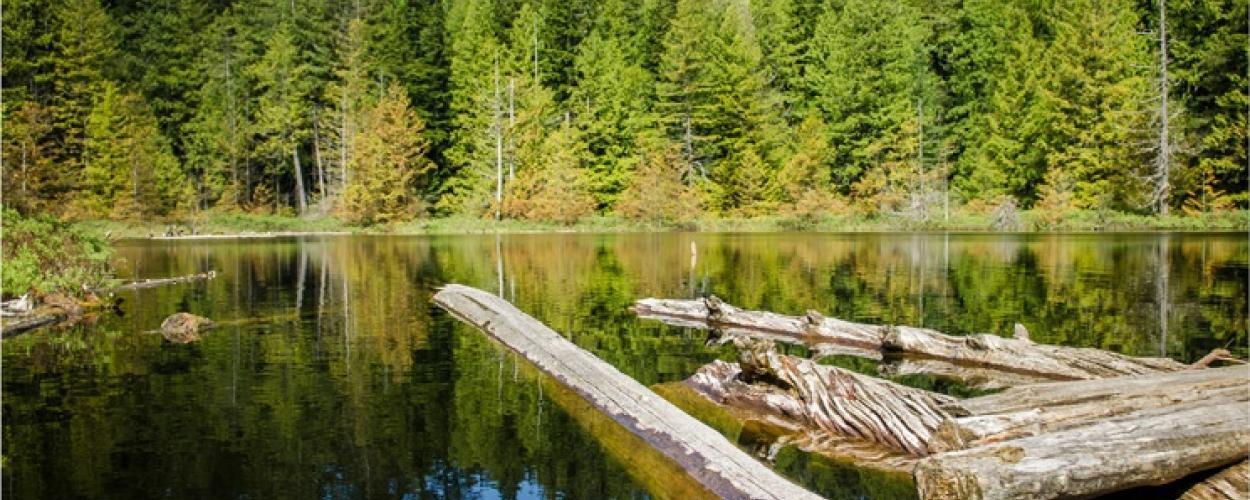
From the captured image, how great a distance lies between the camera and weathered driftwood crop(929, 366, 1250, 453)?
24.1ft

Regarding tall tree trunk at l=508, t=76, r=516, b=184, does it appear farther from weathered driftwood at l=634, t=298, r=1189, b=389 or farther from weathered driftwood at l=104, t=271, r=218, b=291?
weathered driftwood at l=634, t=298, r=1189, b=389

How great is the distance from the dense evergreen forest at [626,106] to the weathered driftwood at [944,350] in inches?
1566

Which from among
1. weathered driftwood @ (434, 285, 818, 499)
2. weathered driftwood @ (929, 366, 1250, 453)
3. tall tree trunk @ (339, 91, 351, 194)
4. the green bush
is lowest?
weathered driftwood @ (434, 285, 818, 499)

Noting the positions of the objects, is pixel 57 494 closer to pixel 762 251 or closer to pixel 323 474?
pixel 323 474

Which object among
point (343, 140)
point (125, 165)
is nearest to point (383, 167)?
point (343, 140)

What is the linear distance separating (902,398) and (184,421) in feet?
23.7

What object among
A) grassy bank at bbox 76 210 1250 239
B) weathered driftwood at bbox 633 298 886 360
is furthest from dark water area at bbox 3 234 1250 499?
grassy bank at bbox 76 210 1250 239

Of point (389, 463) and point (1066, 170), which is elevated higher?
point (1066, 170)

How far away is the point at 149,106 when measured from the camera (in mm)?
65688

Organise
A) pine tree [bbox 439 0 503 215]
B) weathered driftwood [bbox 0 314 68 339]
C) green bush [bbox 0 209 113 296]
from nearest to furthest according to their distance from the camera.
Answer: weathered driftwood [bbox 0 314 68 339] → green bush [bbox 0 209 113 296] → pine tree [bbox 439 0 503 215]

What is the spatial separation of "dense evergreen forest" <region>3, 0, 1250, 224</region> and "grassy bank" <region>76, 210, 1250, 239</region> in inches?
43.5

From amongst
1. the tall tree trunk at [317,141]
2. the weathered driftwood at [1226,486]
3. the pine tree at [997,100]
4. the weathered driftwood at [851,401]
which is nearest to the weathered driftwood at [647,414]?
the weathered driftwood at [851,401]

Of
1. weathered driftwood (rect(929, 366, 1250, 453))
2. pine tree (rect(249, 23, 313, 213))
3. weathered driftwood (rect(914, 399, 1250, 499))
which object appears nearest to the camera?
weathered driftwood (rect(914, 399, 1250, 499))

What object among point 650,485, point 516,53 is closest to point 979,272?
point 650,485
